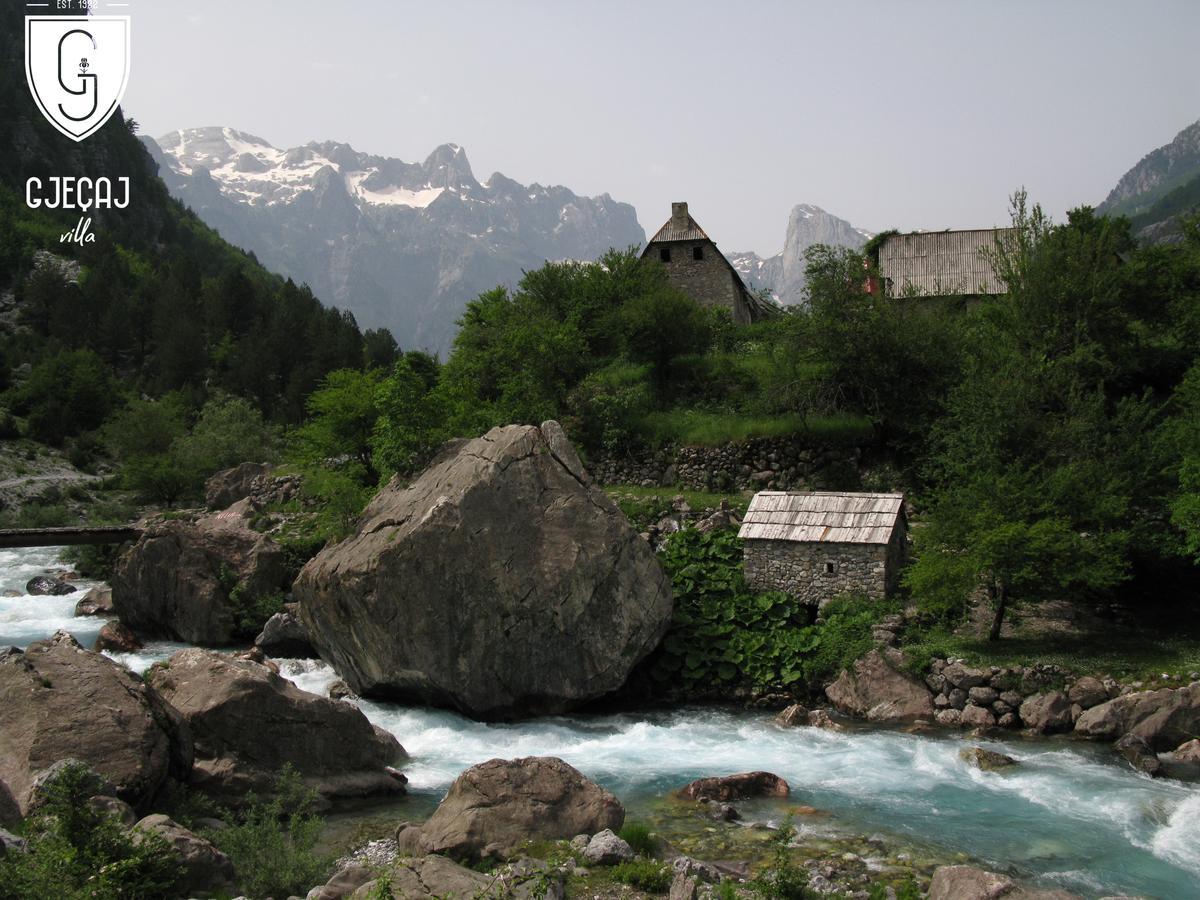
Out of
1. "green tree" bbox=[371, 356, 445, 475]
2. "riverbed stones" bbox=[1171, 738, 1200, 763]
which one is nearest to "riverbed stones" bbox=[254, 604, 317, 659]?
"green tree" bbox=[371, 356, 445, 475]

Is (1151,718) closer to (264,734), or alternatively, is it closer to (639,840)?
(639,840)

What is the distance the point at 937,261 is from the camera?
4216 cm

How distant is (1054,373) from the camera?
84.5 feet

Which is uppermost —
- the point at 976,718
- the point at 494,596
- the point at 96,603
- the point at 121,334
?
the point at 121,334

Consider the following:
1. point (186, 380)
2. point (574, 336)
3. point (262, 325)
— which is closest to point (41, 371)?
point (186, 380)

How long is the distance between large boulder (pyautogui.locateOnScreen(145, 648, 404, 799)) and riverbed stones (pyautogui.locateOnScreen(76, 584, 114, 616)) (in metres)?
15.1

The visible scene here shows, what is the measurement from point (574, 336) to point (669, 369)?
4234 mm

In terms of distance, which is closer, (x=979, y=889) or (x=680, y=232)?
(x=979, y=889)

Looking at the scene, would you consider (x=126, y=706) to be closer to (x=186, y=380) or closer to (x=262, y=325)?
(x=186, y=380)

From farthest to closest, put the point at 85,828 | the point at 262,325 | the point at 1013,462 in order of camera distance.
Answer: the point at 262,325, the point at 1013,462, the point at 85,828

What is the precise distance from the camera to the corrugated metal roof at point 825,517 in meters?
23.0

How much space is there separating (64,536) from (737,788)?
2460 centimetres

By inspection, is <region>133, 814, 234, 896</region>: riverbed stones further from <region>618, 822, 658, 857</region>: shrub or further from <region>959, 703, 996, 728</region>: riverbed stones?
<region>959, 703, 996, 728</region>: riverbed stones

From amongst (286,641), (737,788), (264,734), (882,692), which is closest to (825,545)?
(882,692)
